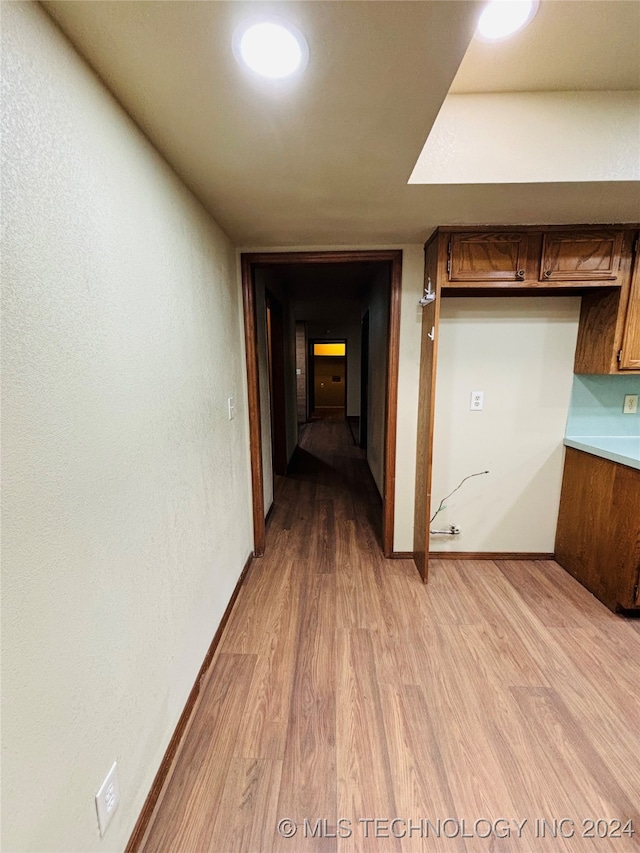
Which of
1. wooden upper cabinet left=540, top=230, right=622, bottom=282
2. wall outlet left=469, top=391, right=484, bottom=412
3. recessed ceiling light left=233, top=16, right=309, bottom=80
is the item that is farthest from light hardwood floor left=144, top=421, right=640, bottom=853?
recessed ceiling light left=233, top=16, right=309, bottom=80

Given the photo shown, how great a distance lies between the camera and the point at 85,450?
0.79m

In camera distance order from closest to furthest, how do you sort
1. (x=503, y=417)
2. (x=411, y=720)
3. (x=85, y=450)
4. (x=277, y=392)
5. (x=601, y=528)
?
(x=85, y=450) < (x=411, y=720) < (x=601, y=528) < (x=503, y=417) < (x=277, y=392)

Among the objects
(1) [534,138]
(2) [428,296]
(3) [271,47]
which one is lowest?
(2) [428,296]

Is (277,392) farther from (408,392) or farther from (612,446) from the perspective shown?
(612,446)

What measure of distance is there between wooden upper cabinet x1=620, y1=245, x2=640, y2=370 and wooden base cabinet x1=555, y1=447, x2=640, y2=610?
1.88 feet

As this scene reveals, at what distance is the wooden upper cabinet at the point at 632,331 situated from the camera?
1874mm

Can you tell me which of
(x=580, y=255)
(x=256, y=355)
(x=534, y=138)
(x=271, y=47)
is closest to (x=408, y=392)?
(x=256, y=355)

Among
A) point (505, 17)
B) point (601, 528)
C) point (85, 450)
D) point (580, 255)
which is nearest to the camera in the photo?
point (85, 450)

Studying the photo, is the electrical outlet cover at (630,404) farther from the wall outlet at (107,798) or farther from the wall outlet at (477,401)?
the wall outlet at (107,798)

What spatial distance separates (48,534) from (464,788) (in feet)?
4.90

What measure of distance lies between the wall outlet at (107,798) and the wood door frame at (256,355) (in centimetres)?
159

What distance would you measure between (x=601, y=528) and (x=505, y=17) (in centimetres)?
235

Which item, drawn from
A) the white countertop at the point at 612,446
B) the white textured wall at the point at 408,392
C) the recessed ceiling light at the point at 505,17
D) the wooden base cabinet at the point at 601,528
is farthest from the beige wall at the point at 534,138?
the wooden base cabinet at the point at 601,528

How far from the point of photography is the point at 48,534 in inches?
26.9
